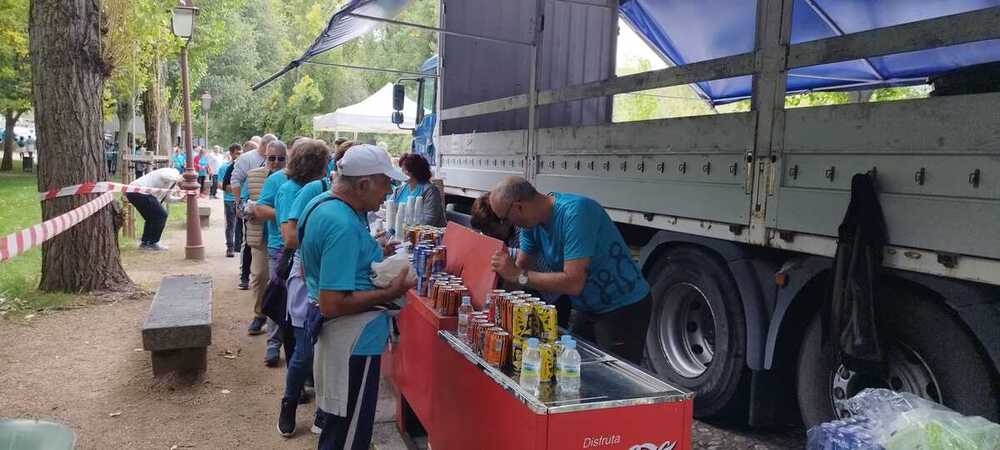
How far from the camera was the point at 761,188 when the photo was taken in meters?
3.38

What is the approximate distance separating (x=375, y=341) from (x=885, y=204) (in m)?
2.23

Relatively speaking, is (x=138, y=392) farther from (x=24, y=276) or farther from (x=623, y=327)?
(x=24, y=276)

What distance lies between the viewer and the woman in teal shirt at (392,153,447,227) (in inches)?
218

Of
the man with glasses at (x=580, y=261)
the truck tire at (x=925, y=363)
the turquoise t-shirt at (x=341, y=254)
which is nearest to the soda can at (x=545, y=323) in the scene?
the man with glasses at (x=580, y=261)

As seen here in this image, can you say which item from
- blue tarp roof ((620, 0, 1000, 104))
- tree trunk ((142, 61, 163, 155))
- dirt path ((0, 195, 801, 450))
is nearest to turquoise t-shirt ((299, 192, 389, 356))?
dirt path ((0, 195, 801, 450))

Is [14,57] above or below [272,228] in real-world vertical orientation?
above

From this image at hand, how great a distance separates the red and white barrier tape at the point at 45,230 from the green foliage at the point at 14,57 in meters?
10.7

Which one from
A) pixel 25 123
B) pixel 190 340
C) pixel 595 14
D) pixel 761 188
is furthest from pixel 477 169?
pixel 25 123

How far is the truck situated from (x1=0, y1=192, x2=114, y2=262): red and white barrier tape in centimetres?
400

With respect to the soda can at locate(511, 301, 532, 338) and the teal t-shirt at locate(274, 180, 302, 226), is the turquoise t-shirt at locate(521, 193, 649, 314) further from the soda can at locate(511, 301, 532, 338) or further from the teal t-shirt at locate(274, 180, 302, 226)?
the teal t-shirt at locate(274, 180, 302, 226)

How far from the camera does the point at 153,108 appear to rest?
18.3m

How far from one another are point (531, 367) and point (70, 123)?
6521mm

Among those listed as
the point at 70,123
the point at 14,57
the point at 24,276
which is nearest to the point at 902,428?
the point at 70,123

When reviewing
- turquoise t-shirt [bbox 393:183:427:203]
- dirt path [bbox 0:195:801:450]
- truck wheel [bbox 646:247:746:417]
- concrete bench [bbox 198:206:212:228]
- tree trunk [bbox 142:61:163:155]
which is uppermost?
tree trunk [bbox 142:61:163:155]
